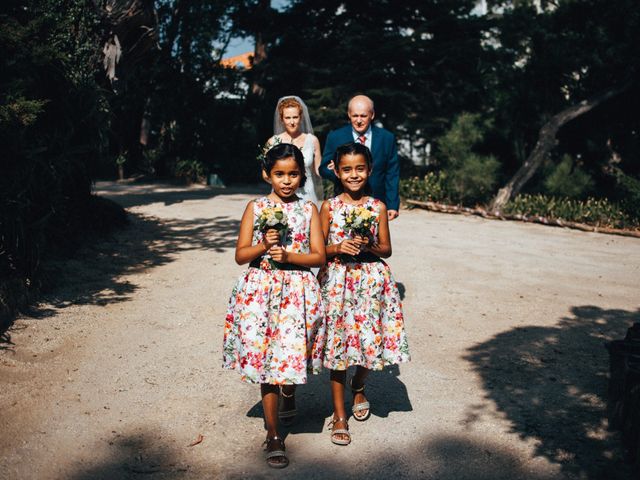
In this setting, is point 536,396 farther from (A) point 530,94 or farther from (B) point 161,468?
(A) point 530,94

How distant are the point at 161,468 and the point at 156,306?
360 cm

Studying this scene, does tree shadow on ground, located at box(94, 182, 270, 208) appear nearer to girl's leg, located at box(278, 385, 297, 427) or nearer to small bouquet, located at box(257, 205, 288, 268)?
girl's leg, located at box(278, 385, 297, 427)

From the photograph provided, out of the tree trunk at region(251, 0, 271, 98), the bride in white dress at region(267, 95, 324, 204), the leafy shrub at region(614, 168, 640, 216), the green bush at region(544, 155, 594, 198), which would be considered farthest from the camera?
the tree trunk at region(251, 0, 271, 98)

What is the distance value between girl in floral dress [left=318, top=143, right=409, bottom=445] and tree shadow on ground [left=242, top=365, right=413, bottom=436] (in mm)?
240

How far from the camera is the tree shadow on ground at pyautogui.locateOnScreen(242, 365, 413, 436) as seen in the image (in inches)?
162

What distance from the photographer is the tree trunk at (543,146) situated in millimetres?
15898

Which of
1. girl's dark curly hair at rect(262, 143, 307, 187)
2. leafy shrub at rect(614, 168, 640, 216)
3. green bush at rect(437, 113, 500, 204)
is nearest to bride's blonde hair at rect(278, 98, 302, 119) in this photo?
girl's dark curly hair at rect(262, 143, 307, 187)

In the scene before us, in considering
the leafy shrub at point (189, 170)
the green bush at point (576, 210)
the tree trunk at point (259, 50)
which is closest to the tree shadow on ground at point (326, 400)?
the green bush at point (576, 210)

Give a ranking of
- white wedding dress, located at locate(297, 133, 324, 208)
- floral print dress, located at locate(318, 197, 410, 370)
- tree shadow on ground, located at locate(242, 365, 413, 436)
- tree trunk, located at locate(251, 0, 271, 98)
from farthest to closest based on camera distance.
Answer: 1. tree trunk, located at locate(251, 0, 271, 98)
2. white wedding dress, located at locate(297, 133, 324, 208)
3. tree shadow on ground, located at locate(242, 365, 413, 436)
4. floral print dress, located at locate(318, 197, 410, 370)

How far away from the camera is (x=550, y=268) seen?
9477 millimetres

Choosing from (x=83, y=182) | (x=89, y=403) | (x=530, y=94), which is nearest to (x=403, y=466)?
(x=89, y=403)

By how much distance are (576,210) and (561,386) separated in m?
11.1

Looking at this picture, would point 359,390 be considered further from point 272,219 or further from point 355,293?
point 272,219

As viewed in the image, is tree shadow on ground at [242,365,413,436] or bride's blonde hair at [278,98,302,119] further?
bride's blonde hair at [278,98,302,119]
